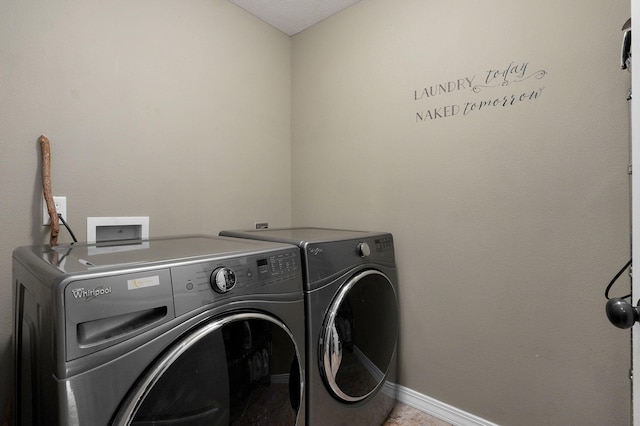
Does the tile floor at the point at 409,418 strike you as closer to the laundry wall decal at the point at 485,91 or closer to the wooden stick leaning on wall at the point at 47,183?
the laundry wall decal at the point at 485,91

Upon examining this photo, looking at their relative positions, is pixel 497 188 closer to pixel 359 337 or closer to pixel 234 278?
pixel 359 337

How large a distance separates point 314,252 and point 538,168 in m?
0.94

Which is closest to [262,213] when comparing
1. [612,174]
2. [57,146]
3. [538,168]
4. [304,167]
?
[304,167]

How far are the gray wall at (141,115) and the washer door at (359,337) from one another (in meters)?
0.86

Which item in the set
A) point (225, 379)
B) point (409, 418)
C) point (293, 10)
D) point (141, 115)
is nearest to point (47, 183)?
point (141, 115)

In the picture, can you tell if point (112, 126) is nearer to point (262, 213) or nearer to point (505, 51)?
point (262, 213)

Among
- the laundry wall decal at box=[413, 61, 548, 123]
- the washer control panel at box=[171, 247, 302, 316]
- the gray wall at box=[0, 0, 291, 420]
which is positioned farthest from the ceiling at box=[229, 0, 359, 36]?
the washer control panel at box=[171, 247, 302, 316]

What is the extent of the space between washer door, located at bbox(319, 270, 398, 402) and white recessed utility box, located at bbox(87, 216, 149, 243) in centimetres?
89

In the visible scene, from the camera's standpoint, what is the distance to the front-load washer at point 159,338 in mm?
596

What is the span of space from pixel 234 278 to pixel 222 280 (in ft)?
0.14

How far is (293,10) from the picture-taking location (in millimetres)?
1846

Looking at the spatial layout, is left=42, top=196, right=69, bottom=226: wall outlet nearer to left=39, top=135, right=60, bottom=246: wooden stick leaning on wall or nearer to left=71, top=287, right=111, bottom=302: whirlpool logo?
left=39, top=135, right=60, bottom=246: wooden stick leaning on wall

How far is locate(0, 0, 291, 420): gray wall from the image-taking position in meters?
1.12

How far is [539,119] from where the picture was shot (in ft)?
4.08
